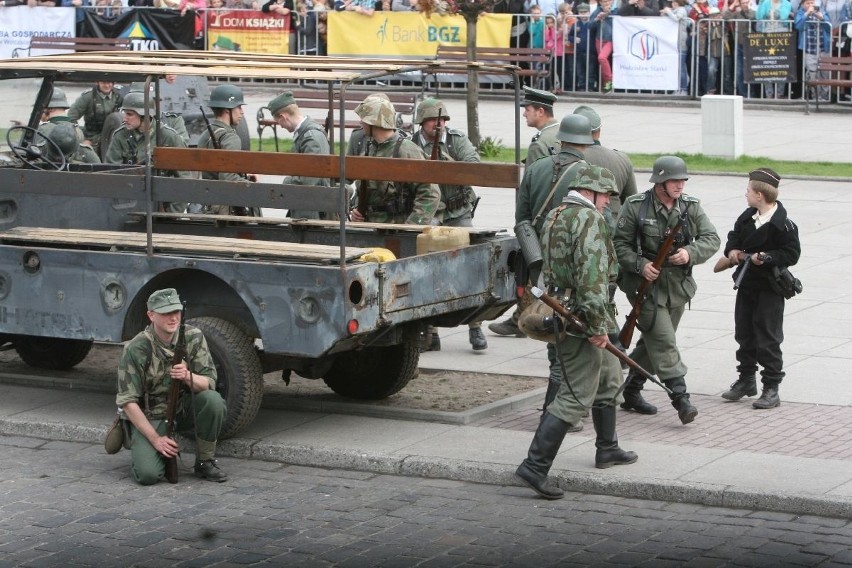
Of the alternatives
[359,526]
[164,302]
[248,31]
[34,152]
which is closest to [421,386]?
[164,302]

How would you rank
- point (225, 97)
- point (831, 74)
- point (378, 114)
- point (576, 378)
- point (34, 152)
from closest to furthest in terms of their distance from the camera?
point (576, 378) → point (378, 114) → point (34, 152) → point (225, 97) → point (831, 74)

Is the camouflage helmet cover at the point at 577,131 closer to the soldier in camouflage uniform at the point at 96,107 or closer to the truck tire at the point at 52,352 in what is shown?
the truck tire at the point at 52,352

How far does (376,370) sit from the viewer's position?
10.4m

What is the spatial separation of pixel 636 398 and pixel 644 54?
1821 cm

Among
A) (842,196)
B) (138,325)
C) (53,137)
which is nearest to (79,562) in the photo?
(138,325)

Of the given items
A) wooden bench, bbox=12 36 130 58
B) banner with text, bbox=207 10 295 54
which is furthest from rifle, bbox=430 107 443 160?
wooden bench, bbox=12 36 130 58

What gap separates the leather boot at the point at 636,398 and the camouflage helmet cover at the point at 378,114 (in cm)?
243

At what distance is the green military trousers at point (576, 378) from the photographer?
8.48 m

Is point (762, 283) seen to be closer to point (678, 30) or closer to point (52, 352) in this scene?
point (52, 352)

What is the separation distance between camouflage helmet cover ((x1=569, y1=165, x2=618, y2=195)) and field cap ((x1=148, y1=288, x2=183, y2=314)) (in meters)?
2.25

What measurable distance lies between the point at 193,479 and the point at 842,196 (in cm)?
1147

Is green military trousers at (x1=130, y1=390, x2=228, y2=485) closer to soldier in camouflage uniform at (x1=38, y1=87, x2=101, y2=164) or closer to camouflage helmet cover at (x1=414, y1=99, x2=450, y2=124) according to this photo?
soldier in camouflage uniform at (x1=38, y1=87, x2=101, y2=164)

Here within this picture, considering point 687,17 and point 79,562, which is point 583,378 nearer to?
point 79,562

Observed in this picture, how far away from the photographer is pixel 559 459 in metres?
8.96
